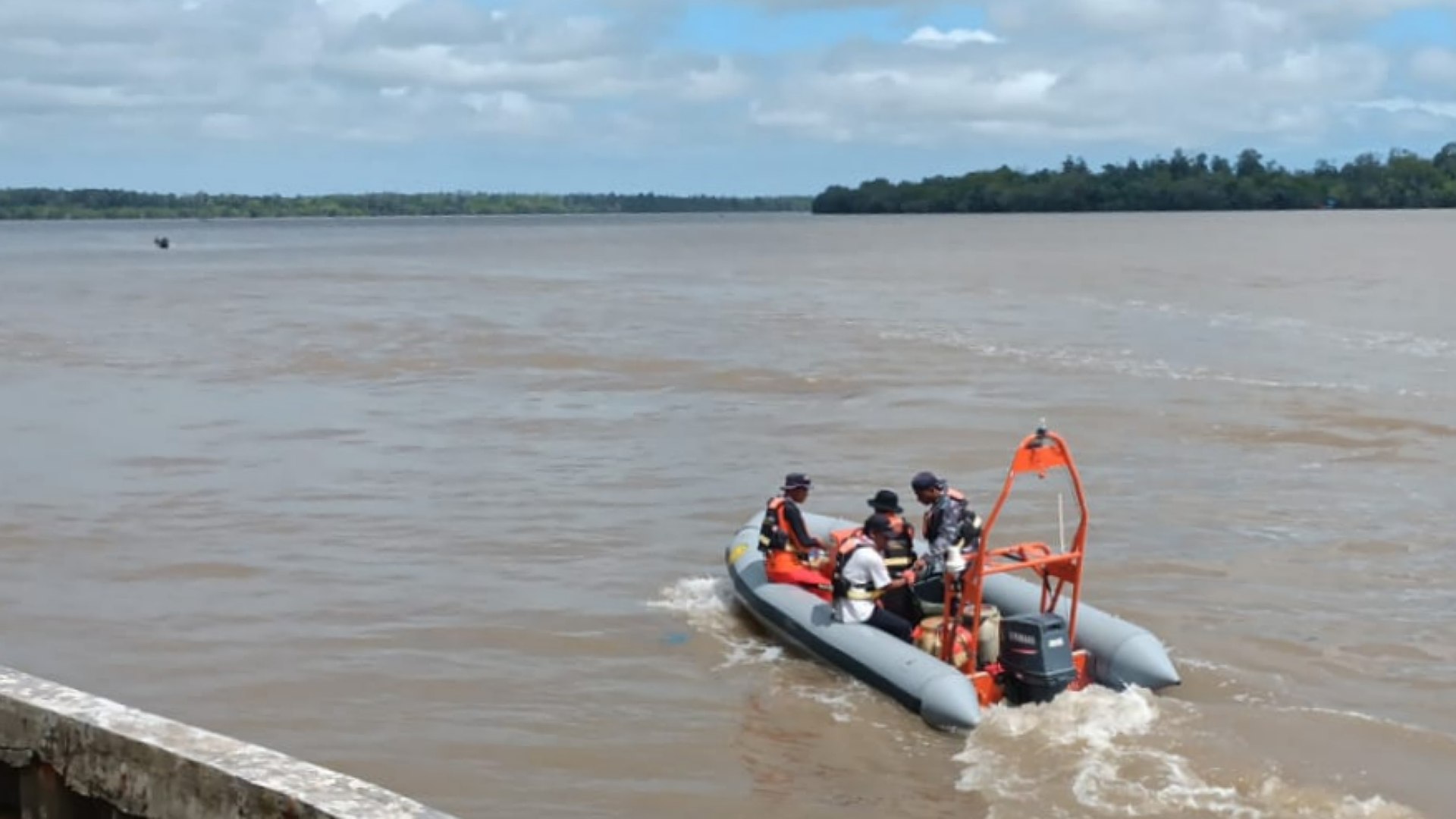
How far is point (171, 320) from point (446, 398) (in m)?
17.9

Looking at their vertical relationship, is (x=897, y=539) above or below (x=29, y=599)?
above

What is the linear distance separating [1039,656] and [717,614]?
3.39m

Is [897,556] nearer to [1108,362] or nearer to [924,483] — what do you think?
[924,483]

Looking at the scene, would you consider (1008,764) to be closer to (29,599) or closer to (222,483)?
(29,599)

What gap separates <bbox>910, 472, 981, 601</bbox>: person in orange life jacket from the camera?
9930 mm

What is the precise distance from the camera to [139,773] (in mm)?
4742

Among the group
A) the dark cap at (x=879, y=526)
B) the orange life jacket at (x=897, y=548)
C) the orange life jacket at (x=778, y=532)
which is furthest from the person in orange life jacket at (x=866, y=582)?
the orange life jacket at (x=778, y=532)

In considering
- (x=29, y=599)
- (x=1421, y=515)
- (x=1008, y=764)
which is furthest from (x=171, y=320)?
(x=1008, y=764)

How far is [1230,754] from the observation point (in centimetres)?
893

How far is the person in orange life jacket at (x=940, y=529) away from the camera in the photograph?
993 centimetres

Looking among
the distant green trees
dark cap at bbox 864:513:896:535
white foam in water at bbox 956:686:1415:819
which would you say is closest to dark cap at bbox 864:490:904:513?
dark cap at bbox 864:513:896:535

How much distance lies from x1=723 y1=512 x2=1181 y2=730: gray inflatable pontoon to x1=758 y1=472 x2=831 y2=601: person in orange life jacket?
116 millimetres

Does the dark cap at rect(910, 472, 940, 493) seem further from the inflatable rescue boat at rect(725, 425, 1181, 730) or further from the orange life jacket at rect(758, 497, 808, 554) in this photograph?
the orange life jacket at rect(758, 497, 808, 554)

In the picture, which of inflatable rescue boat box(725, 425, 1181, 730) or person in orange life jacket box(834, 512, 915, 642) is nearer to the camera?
inflatable rescue boat box(725, 425, 1181, 730)
